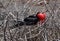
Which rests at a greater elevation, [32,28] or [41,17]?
[41,17]

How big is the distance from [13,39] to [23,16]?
0.79 meters

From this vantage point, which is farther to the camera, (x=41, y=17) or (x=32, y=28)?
(x=32, y=28)

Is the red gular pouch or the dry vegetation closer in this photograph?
the dry vegetation

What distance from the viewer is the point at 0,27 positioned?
370 centimetres

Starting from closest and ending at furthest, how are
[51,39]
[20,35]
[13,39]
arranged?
[13,39] → [20,35] → [51,39]

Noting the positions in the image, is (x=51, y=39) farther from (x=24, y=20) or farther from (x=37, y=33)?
(x=24, y=20)

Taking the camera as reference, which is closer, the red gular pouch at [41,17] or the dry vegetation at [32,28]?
the dry vegetation at [32,28]

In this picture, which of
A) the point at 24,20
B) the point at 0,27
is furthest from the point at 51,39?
the point at 0,27

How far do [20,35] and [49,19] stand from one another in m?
0.47

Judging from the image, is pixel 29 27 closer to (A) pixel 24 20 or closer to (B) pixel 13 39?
(A) pixel 24 20

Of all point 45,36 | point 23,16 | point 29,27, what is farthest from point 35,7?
point 45,36

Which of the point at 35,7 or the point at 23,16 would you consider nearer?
the point at 23,16

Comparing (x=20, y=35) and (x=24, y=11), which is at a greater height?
(x=24, y=11)

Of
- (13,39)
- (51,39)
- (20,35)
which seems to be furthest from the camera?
(51,39)
